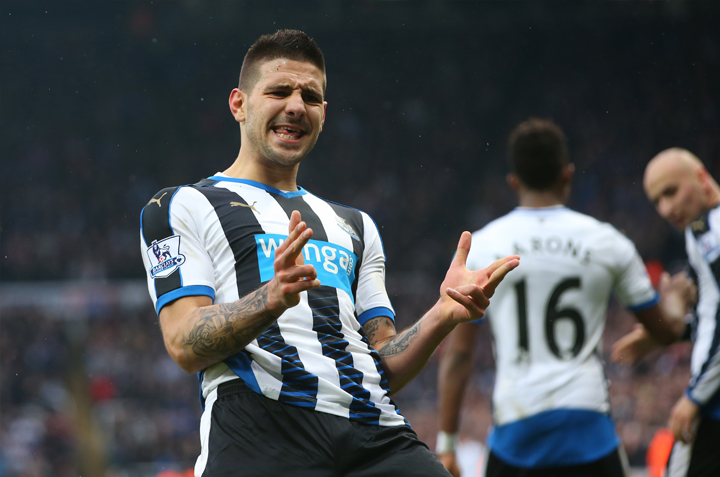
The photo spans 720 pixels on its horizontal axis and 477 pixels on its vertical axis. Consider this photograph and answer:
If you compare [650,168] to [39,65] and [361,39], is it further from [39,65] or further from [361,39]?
[39,65]

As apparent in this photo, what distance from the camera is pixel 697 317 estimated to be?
4.31 m

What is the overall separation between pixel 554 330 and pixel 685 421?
104 cm

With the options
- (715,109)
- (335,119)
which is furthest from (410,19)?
(715,109)

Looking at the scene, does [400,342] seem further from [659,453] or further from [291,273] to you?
[659,453]

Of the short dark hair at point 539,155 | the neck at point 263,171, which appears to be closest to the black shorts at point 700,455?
the short dark hair at point 539,155

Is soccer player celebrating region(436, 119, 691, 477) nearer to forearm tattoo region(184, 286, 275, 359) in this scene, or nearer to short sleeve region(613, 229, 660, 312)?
short sleeve region(613, 229, 660, 312)

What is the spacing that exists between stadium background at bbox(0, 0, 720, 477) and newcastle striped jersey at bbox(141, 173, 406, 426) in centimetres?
1341

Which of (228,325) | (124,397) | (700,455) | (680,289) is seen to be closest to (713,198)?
(680,289)

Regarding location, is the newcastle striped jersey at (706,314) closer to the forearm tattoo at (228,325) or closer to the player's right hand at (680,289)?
the player's right hand at (680,289)

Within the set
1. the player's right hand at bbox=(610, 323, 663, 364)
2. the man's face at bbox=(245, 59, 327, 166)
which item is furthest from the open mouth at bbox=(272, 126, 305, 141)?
the player's right hand at bbox=(610, 323, 663, 364)

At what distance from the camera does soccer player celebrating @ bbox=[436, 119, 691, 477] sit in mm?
3539

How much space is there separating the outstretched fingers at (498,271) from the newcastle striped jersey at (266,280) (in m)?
0.47

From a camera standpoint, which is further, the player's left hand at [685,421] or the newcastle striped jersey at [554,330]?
the player's left hand at [685,421]

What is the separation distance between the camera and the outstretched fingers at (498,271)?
2254 mm
